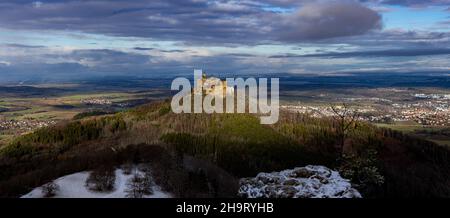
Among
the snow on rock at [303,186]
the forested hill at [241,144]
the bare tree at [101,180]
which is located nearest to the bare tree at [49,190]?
the bare tree at [101,180]

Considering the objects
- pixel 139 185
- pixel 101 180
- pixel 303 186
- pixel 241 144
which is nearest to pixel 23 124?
pixel 241 144

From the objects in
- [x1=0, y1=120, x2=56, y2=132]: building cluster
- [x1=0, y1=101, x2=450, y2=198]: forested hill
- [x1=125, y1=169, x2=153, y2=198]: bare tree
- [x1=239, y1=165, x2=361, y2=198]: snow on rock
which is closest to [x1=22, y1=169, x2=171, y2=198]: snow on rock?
[x1=125, y1=169, x2=153, y2=198]: bare tree

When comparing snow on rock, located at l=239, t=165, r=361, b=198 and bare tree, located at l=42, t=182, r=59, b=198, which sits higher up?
bare tree, located at l=42, t=182, r=59, b=198

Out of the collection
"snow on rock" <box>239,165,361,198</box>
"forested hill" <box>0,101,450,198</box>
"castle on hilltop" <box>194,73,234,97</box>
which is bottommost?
"forested hill" <box>0,101,450,198</box>

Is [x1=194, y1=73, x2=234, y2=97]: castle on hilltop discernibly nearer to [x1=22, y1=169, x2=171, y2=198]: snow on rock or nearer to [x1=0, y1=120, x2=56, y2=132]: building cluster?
[x1=0, y1=120, x2=56, y2=132]: building cluster

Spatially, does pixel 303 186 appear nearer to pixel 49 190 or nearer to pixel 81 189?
pixel 81 189

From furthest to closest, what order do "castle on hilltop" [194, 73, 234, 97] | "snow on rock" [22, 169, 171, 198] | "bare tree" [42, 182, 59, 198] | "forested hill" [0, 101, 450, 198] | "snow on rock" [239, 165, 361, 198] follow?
"castle on hilltop" [194, 73, 234, 97]
"forested hill" [0, 101, 450, 198]
"snow on rock" [239, 165, 361, 198]
"snow on rock" [22, 169, 171, 198]
"bare tree" [42, 182, 59, 198]
